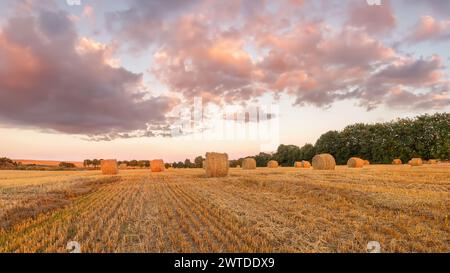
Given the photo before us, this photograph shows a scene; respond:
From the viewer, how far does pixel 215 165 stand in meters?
28.6

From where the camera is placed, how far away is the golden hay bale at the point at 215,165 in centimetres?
2859

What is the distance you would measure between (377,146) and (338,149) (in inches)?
402

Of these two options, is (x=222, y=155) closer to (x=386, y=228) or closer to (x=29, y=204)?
(x=29, y=204)

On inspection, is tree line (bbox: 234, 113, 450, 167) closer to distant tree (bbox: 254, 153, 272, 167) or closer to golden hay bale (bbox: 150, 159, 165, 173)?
distant tree (bbox: 254, 153, 272, 167)

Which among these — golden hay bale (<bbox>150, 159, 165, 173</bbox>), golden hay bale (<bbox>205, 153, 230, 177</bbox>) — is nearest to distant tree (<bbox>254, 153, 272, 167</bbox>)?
golden hay bale (<bbox>150, 159, 165, 173</bbox>)

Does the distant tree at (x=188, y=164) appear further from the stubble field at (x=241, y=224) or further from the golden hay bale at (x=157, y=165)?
the stubble field at (x=241, y=224)

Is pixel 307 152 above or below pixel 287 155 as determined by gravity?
above

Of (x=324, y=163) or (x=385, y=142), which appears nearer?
(x=324, y=163)

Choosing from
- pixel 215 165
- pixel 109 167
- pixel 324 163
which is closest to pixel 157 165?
pixel 109 167

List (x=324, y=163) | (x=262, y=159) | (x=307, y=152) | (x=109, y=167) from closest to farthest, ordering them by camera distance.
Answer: (x=324, y=163) < (x=109, y=167) < (x=307, y=152) < (x=262, y=159)

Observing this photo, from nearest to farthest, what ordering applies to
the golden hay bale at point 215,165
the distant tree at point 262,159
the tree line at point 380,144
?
1. the golden hay bale at point 215,165
2. the tree line at point 380,144
3. the distant tree at point 262,159

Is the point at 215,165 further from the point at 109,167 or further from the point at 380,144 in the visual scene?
the point at 380,144

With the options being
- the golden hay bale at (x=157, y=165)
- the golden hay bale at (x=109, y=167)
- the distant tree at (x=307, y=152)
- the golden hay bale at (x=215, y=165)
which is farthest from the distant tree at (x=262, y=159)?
the golden hay bale at (x=215, y=165)
